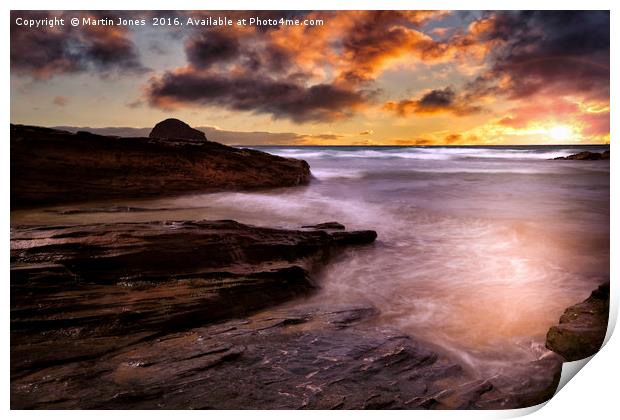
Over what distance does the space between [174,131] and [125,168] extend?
569 mm

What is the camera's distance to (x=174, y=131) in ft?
11.4

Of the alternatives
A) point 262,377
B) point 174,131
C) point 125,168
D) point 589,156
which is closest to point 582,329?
point 589,156

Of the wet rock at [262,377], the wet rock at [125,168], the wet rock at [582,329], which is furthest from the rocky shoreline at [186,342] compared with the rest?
the wet rock at [125,168]

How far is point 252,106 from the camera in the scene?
3510 millimetres

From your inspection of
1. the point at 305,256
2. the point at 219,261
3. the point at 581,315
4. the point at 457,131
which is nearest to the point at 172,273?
the point at 219,261

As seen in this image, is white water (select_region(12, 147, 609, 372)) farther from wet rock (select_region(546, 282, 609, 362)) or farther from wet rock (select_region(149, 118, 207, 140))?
wet rock (select_region(149, 118, 207, 140))

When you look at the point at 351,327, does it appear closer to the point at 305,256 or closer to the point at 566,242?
the point at 305,256

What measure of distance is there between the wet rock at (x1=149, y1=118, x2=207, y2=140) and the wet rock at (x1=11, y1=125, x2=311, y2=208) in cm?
Answer: 5

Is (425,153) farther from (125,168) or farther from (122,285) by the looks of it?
(122,285)

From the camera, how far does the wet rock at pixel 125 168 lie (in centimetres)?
322

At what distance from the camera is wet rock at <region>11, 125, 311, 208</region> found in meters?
3.22

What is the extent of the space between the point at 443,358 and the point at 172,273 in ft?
6.72

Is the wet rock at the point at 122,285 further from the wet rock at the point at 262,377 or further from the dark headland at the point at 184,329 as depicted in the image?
the wet rock at the point at 262,377

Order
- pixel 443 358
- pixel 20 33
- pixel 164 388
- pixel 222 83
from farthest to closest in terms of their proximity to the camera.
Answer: pixel 222 83, pixel 20 33, pixel 443 358, pixel 164 388
